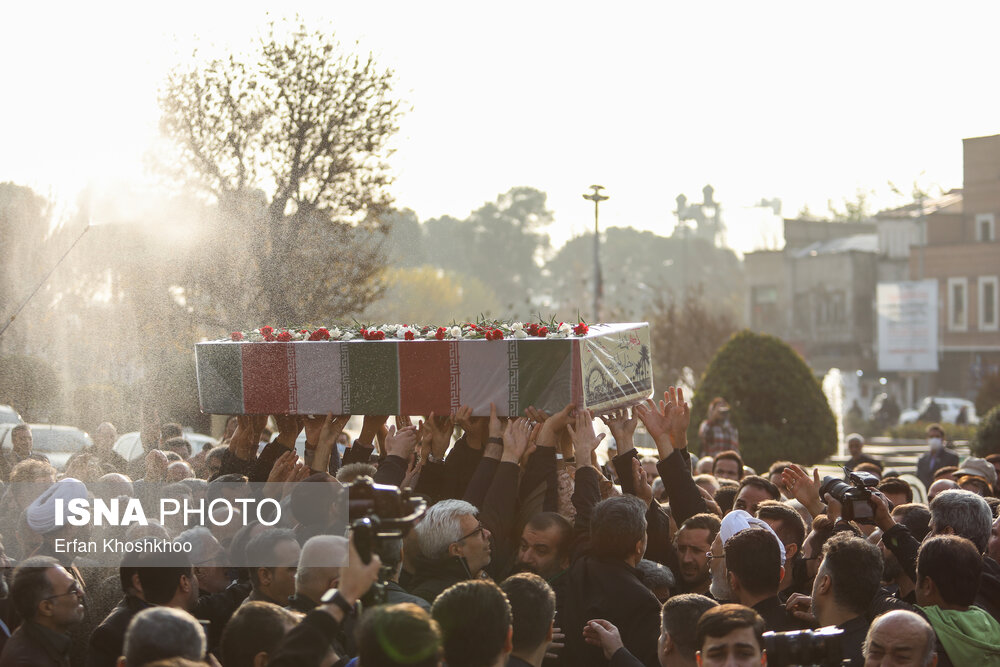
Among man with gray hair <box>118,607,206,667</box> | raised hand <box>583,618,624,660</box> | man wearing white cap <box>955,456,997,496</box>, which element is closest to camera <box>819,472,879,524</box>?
raised hand <box>583,618,624,660</box>

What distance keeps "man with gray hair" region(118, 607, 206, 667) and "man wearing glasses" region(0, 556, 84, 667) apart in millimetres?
1138

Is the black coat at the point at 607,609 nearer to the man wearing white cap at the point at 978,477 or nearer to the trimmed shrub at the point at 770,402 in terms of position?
the man wearing white cap at the point at 978,477

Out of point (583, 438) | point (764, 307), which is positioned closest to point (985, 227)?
point (764, 307)

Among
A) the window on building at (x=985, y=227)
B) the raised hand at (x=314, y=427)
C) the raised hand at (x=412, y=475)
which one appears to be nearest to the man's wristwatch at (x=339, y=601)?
the raised hand at (x=412, y=475)

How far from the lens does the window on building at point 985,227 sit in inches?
2016

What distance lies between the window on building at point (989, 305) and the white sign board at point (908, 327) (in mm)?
2607

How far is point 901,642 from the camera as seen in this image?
13.6ft

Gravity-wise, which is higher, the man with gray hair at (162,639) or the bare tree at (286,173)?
the bare tree at (286,173)

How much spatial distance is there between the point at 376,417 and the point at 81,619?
9.87ft

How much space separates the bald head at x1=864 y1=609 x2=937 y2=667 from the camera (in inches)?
164

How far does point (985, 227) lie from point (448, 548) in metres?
51.9

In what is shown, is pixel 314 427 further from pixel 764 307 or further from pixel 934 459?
pixel 764 307

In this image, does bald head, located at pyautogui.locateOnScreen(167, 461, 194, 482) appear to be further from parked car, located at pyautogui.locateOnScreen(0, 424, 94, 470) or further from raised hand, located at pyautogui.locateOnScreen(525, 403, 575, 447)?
parked car, located at pyautogui.locateOnScreen(0, 424, 94, 470)

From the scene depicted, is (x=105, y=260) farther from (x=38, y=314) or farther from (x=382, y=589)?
(x=382, y=589)
